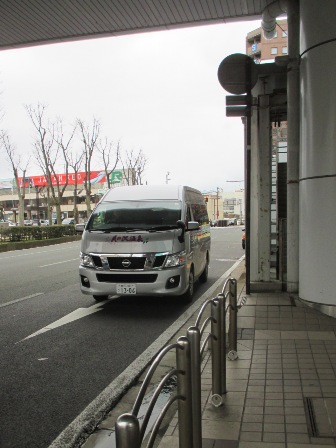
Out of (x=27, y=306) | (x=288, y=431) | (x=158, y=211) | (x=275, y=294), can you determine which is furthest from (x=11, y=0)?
(x=288, y=431)

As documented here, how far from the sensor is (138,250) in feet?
22.0

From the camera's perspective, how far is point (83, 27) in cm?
1130

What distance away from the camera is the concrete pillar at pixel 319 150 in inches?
228

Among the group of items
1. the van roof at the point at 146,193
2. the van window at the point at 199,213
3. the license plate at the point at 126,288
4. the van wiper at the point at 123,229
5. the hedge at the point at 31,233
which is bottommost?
the hedge at the point at 31,233

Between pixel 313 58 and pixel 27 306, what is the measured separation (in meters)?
6.36

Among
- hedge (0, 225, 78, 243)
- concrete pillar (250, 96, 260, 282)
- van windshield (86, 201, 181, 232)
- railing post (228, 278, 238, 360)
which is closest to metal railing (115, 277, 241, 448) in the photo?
railing post (228, 278, 238, 360)

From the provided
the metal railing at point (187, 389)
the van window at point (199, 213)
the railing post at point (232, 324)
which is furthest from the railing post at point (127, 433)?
the van window at point (199, 213)

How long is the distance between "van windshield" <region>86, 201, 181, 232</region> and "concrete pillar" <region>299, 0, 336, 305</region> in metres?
2.31

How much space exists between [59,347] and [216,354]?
2748 mm

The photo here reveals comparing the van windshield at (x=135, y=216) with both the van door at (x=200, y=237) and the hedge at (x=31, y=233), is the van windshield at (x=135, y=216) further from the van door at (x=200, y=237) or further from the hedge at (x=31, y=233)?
the hedge at (x=31, y=233)

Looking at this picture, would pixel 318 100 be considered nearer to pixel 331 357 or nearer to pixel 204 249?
pixel 331 357

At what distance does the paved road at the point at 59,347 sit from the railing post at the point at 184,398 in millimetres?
1336

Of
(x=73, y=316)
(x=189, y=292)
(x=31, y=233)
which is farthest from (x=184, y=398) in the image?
(x=31, y=233)

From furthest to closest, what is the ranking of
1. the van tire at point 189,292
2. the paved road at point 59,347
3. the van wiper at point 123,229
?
the van tire at point 189,292
the van wiper at point 123,229
the paved road at point 59,347
